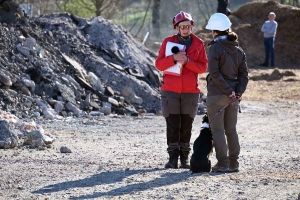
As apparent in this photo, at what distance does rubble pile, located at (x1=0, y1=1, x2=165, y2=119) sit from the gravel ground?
0.82 m

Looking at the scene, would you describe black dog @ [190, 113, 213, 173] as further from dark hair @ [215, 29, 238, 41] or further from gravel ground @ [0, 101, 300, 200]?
dark hair @ [215, 29, 238, 41]

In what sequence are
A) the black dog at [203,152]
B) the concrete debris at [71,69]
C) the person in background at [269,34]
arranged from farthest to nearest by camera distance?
the person in background at [269,34] → the concrete debris at [71,69] → the black dog at [203,152]

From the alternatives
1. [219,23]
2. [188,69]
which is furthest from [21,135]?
[219,23]

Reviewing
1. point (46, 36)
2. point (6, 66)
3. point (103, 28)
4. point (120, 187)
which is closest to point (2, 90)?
point (6, 66)

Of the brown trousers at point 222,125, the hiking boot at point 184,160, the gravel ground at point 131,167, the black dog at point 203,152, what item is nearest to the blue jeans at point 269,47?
the gravel ground at point 131,167

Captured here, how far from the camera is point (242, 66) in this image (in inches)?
348

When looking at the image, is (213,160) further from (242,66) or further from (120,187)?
(120,187)

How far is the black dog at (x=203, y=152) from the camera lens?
872 cm

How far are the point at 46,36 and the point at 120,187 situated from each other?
929 cm

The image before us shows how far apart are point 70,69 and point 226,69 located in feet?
25.3

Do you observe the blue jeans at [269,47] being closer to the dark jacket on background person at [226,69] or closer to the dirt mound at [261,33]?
the dirt mound at [261,33]

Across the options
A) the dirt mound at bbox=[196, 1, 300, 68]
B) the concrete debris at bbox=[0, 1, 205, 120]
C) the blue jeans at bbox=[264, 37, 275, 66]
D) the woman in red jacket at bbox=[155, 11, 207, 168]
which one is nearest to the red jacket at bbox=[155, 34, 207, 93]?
the woman in red jacket at bbox=[155, 11, 207, 168]

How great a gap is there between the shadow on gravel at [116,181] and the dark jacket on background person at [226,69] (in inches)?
39.3

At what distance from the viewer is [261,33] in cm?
3378
